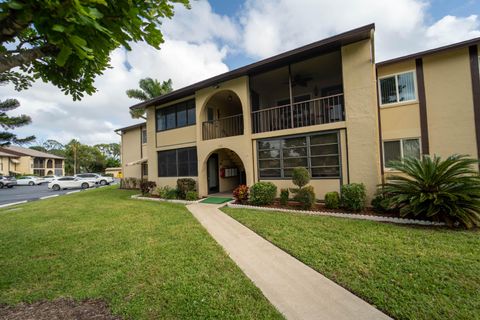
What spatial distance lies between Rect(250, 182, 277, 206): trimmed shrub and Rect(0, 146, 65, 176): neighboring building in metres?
54.7

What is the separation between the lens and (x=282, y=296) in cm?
334

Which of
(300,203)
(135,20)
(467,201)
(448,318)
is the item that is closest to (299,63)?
(300,203)

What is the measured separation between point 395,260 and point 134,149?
20.7 m

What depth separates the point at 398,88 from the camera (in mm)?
9227

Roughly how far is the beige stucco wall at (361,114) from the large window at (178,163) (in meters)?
8.69

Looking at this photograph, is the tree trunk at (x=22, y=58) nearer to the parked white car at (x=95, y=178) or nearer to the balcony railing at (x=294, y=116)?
the balcony railing at (x=294, y=116)

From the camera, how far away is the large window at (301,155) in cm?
925

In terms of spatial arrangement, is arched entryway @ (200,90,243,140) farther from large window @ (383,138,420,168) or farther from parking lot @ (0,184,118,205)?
parking lot @ (0,184,118,205)

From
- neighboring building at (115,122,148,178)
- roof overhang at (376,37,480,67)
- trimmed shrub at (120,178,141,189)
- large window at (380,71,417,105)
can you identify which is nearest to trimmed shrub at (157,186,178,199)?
neighboring building at (115,122,148,178)

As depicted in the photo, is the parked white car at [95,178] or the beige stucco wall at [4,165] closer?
the parked white car at [95,178]

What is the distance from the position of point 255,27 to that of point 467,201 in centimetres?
1142

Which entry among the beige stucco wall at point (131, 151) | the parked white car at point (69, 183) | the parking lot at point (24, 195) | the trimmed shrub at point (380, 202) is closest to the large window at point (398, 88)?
the trimmed shrub at point (380, 202)

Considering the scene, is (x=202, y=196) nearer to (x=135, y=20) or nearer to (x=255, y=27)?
(x=255, y=27)

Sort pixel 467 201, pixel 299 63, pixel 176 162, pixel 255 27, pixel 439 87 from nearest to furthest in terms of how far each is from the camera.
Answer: pixel 467 201, pixel 439 87, pixel 299 63, pixel 255 27, pixel 176 162
